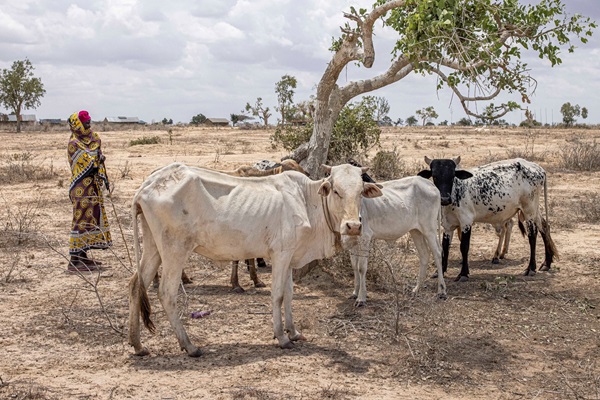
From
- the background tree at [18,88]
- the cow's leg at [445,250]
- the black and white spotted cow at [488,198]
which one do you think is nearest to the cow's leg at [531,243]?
the black and white spotted cow at [488,198]

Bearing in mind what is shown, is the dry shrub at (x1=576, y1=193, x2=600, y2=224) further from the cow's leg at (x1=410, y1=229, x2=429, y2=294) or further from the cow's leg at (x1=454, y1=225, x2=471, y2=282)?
the cow's leg at (x1=410, y1=229, x2=429, y2=294)

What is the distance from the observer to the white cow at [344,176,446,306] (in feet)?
28.1

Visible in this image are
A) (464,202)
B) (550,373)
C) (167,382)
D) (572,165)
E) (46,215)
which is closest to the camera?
(167,382)

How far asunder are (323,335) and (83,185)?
15.7ft

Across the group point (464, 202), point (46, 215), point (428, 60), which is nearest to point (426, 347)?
point (428, 60)

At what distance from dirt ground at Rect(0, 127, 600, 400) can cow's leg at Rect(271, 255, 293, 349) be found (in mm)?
137

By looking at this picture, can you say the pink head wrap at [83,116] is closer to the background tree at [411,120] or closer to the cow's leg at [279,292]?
the cow's leg at [279,292]

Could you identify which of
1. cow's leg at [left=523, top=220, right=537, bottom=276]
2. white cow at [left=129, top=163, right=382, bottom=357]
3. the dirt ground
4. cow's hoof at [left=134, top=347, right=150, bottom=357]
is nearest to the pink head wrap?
the dirt ground

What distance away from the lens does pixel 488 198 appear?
10.4 m

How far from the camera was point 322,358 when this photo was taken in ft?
21.0

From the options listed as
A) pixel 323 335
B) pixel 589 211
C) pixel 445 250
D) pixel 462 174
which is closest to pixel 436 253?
pixel 445 250

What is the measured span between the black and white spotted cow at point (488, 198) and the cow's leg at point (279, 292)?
3.79 metres

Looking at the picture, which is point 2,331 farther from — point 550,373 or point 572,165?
point 572,165

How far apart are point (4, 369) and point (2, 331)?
1171mm
